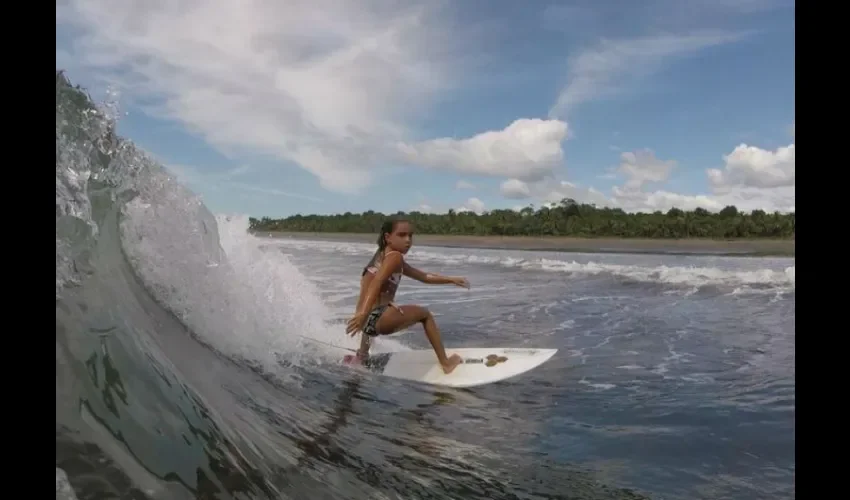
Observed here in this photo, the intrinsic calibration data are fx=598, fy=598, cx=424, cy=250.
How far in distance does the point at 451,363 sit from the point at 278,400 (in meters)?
1.60

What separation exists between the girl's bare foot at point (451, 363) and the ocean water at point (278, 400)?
0.24 metres

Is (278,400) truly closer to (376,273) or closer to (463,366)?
(376,273)

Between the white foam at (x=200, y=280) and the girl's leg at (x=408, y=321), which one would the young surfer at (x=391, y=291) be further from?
the white foam at (x=200, y=280)

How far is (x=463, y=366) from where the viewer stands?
4.96m

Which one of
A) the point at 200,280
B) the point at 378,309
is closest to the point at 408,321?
the point at 378,309

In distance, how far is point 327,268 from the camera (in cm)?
1777

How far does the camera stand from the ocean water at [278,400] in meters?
2.42

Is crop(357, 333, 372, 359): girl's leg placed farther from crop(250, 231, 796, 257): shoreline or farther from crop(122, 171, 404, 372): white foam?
crop(250, 231, 796, 257): shoreline

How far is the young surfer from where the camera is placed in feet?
15.1
